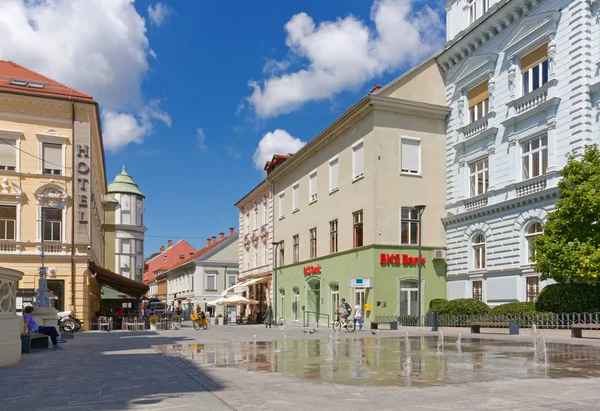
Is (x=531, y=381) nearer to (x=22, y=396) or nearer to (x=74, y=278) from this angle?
(x=22, y=396)

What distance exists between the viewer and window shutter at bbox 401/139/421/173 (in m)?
33.5

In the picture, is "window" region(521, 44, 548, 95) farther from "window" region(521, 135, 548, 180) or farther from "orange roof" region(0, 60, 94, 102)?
"orange roof" region(0, 60, 94, 102)

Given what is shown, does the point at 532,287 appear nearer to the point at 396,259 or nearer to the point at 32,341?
the point at 396,259

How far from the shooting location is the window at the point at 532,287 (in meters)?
26.5

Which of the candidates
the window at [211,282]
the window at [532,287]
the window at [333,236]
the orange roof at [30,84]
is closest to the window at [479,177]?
the window at [532,287]

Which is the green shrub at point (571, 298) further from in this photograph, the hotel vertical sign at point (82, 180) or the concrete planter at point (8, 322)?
the hotel vertical sign at point (82, 180)

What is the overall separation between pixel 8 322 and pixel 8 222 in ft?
67.3

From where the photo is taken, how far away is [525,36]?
2755cm

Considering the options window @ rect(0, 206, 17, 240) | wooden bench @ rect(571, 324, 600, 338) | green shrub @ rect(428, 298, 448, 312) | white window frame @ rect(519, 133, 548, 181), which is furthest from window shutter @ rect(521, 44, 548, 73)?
window @ rect(0, 206, 17, 240)

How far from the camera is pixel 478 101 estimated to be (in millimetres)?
31750

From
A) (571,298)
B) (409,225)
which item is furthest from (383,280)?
(571,298)

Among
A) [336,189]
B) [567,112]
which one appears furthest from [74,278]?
[567,112]

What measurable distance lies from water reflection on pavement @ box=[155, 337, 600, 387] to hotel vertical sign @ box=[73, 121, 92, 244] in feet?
52.8

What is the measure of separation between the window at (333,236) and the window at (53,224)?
16187 mm
